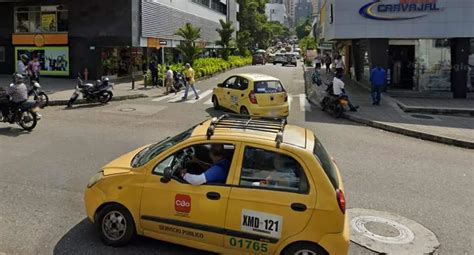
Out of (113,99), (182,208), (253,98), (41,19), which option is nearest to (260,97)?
(253,98)

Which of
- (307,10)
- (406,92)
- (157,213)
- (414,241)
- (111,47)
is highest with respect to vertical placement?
(307,10)

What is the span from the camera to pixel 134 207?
484 cm

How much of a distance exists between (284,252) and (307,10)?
Result: 205474 mm

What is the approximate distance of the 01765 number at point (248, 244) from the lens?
14.4ft

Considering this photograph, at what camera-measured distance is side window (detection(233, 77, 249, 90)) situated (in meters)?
14.2

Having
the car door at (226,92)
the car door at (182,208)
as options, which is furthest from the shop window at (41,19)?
the car door at (182,208)

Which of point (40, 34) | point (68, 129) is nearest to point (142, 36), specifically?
point (40, 34)

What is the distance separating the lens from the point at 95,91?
17.3m

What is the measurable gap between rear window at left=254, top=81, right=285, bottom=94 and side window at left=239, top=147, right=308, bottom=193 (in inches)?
371

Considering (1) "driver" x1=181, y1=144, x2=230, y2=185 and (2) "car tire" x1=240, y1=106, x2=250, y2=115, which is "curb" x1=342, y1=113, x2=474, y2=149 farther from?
(1) "driver" x1=181, y1=144, x2=230, y2=185

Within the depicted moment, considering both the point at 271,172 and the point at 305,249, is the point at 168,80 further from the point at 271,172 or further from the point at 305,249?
the point at 305,249

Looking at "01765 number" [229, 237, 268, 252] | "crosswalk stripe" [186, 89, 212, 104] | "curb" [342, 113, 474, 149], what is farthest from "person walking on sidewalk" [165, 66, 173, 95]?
"01765 number" [229, 237, 268, 252]

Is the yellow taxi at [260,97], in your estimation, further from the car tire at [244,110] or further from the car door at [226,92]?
the car door at [226,92]

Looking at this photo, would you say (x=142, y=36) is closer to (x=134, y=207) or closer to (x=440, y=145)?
(x=440, y=145)
